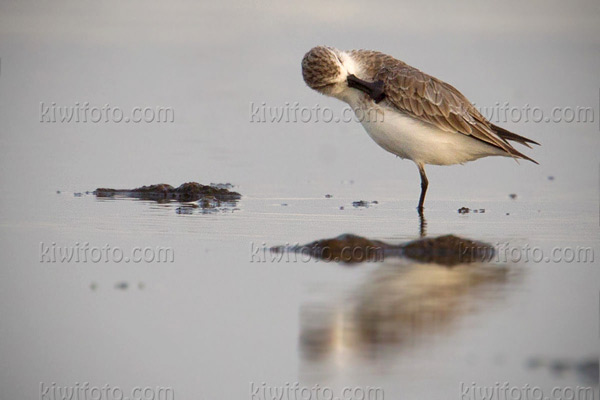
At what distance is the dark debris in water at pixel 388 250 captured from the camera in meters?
7.14

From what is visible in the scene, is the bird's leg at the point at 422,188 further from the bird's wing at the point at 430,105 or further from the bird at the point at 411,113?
the bird's wing at the point at 430,105

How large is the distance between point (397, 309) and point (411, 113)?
4.49 m

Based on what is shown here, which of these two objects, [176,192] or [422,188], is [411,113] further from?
[176,192]

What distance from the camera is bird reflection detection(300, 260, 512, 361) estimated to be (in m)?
5.15

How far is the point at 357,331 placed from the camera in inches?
208

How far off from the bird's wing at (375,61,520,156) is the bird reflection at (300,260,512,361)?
320 cm

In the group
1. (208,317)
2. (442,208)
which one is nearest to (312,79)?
(442,208)

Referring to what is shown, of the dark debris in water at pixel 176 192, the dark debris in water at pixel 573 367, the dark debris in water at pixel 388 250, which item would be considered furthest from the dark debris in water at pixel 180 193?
the dark debris in water at pixel 573 367

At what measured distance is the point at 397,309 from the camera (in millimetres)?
5742

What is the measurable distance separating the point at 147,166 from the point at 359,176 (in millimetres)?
2551

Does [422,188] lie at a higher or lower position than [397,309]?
higher

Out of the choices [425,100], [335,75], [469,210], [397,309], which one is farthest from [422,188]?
[397,309]

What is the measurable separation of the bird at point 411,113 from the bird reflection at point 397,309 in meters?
3.07

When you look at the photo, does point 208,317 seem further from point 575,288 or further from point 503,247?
point 503,247
